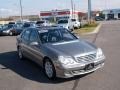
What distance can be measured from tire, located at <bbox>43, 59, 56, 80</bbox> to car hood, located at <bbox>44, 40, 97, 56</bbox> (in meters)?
0.45

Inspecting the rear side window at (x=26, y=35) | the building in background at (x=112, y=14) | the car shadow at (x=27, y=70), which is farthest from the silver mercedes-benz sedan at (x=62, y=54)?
the building in background at (x=112, y=14)

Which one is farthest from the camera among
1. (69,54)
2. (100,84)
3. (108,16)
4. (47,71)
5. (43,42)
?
(108,16)

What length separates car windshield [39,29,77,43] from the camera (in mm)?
9068

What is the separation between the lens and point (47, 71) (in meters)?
8.18

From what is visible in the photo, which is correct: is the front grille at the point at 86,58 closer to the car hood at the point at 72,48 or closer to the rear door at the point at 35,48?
the car hood at the point at 72,48

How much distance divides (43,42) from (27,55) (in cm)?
178

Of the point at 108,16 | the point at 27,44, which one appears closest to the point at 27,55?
the point at 27,44

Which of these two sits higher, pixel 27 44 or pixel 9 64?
pixel 27 44

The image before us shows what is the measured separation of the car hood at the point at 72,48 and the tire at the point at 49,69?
45cm

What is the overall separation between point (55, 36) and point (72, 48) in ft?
4.49

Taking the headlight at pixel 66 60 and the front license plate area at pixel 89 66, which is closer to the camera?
the headlight at pixel 66 60

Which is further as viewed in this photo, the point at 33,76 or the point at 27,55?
the point at 27,55

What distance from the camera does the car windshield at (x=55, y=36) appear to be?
9.07 metres

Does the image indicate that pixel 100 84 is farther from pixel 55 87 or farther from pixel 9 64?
pixel 9 64
